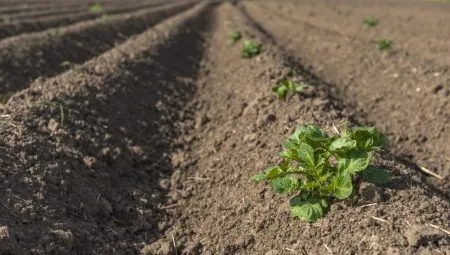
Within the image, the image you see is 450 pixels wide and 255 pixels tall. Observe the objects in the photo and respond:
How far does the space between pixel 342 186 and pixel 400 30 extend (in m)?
10.9

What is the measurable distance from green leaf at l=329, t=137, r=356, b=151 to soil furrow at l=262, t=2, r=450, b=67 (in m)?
5.57

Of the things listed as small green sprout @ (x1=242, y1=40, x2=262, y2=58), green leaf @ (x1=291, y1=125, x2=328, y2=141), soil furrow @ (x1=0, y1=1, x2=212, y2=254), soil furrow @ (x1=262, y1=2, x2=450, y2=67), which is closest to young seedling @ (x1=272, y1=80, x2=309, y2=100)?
soil furrow @ (x1=0, y1=1, x2=212, y2=254)

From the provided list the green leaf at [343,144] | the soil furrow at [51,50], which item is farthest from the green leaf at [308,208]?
the soil furrow at [51,50]

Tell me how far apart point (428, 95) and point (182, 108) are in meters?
3.04

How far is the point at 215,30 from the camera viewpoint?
14.8m

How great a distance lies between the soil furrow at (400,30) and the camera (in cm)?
1058

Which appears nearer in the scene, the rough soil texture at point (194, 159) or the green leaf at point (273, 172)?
the rough soil texture at point (194, 159)

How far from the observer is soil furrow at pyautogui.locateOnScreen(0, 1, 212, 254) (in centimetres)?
398

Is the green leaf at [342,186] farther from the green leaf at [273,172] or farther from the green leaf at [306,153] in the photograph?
the green leaf at [273,172]

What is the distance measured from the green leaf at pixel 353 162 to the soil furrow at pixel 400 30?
5489mm

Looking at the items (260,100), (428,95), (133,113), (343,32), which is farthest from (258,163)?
(343,32)

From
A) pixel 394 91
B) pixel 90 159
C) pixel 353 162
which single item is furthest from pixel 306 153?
pixel 394 91

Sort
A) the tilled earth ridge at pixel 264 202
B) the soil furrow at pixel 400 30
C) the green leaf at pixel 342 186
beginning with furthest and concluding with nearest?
the soil furrow at pixel 400 30
the green leaf at pixel 342 186
the tilled earth ridge at pixel 264 202

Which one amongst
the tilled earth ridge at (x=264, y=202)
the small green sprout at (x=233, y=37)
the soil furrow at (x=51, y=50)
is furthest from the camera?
the small green sprout at (x=233, y=37)
